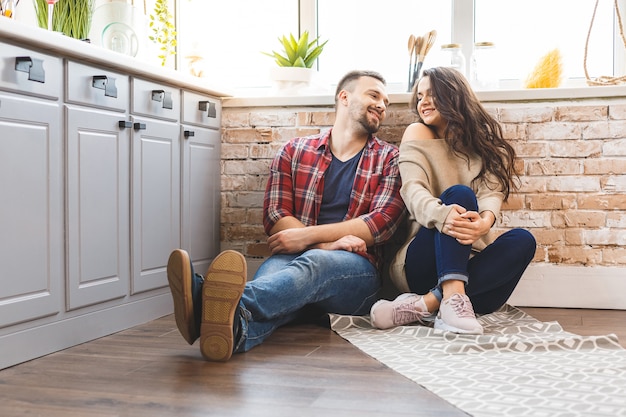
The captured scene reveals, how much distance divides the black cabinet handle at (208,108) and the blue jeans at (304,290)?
0.71 metres

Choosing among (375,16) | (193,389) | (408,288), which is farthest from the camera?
(375,16)

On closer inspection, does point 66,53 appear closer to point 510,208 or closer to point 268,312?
point 268,312

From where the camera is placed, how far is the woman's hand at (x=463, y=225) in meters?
2.33

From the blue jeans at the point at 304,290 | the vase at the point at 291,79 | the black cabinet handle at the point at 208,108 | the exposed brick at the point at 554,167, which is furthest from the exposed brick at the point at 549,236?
the black cabinet handle at the point at 208,108

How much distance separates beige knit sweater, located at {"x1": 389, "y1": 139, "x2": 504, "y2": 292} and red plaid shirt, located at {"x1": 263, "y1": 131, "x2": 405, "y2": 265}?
9cm

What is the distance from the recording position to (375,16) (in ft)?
11.4

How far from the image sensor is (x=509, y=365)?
1.88m

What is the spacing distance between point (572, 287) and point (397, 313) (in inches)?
34.2

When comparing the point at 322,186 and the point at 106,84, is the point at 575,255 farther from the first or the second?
the point at 106,84

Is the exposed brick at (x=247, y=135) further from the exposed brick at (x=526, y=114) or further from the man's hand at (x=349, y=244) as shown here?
the exposed brick at (x=526, y=114)

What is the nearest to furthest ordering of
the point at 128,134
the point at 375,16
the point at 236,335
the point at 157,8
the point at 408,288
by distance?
the point at 236,335 → the point at 128,134 → the point at 408,288 → the point at 157,8 → the point at 375,16

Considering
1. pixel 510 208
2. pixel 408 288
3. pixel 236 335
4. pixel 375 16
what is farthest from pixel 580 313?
pixel 375 16

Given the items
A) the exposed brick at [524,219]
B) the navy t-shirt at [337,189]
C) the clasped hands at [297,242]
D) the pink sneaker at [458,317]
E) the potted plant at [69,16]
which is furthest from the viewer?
the exposed brick at [524,219]

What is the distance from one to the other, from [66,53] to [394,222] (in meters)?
1.24
